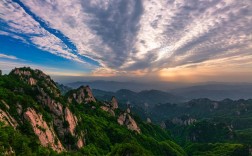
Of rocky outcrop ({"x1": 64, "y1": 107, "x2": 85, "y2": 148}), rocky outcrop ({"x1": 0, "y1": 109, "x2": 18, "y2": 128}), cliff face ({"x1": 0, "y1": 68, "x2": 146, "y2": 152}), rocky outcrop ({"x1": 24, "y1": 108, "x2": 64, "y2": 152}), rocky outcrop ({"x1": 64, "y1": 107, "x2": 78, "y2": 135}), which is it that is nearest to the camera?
rocky outcrop ({"x1": 0, "y1": 109, "x2": 18, "y2": 128})

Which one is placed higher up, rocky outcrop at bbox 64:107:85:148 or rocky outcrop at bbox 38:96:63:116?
rocky outcrop at bbox 38:96:63:116

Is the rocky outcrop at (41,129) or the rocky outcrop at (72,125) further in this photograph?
the rocky outcrop at (72,125)

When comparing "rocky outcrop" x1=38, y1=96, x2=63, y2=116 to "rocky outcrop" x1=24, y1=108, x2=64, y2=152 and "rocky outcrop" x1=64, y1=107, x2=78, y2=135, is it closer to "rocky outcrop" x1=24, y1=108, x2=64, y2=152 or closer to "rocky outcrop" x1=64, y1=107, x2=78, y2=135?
"rocky outcrop" x1=64, y1=107, x2=78, y2=135

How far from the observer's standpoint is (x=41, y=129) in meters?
127

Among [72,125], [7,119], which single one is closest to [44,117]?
[72,125]

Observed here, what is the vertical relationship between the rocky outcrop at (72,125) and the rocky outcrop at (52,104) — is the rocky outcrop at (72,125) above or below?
below

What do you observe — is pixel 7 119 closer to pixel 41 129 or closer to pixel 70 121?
pixel 41 129

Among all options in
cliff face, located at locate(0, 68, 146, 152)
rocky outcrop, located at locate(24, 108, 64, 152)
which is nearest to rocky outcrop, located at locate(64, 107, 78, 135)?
cliff face, located at locate(0, 68, 146, 152)

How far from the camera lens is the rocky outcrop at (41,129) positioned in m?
122

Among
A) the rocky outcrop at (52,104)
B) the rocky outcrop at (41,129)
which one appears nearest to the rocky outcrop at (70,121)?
the rocky outcrop at (52,104)

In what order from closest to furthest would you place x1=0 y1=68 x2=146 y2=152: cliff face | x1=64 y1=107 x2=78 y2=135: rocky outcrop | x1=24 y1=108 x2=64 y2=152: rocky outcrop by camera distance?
x1=0 y1=68 x2=146 y2=152: cliff face
x1=24 y1=108 x2=64 y2=152: rocky outcrop
x1=64 y1=107 x2=78 y2=135: rocky outcrop

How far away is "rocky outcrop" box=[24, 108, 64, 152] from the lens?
122275 mm

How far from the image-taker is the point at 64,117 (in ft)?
573

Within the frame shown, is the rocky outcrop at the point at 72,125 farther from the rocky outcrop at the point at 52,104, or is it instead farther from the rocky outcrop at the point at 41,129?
the rocky outcrop at the point at 41,129
